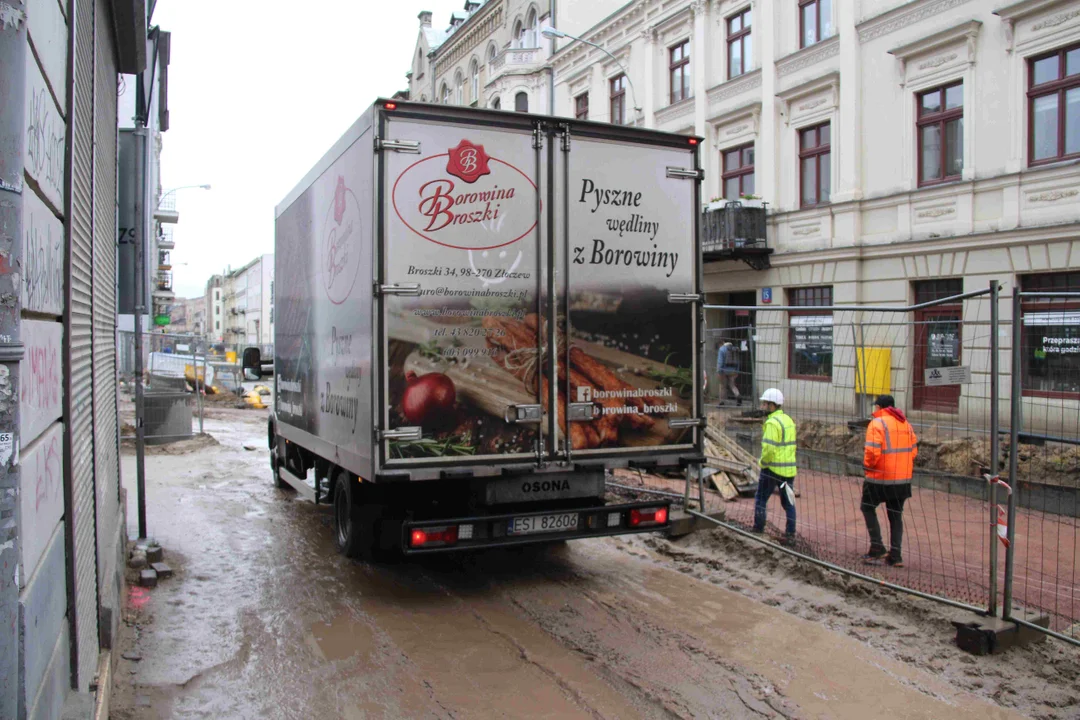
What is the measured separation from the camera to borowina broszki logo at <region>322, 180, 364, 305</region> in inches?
247

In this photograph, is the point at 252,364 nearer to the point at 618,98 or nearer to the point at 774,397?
the point at 774,397

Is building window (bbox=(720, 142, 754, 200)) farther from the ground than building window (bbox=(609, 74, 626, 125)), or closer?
closer

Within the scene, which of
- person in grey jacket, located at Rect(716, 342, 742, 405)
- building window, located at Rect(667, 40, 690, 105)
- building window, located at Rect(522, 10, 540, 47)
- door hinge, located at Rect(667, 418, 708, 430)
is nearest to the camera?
door hinge, located at Rect(667, 418, 708, 430)

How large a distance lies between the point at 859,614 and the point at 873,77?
1529 cm

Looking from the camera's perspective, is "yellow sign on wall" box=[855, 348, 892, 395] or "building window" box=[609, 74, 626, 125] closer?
"yellow sign on wall" box=[855, 348, 892, 395]

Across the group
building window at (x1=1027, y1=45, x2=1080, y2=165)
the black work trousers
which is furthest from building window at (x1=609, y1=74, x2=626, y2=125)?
the black work trousers

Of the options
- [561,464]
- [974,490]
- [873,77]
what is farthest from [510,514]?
[873,77]

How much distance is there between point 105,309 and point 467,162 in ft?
9.53

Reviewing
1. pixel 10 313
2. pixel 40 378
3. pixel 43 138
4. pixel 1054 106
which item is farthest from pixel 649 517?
pixel 1054 106

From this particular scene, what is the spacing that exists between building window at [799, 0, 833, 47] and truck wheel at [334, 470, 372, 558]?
54.6ft

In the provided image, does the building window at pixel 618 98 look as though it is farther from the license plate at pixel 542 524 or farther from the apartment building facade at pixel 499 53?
the license plate at pixel 542 524

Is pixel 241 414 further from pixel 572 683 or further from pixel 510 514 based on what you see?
pixel 572 683

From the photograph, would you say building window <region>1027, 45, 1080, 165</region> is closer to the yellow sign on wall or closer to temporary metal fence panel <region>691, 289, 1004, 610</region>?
temporary metal fence panel <region>691, 289, 1004, 610</region>

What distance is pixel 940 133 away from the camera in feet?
55.3
